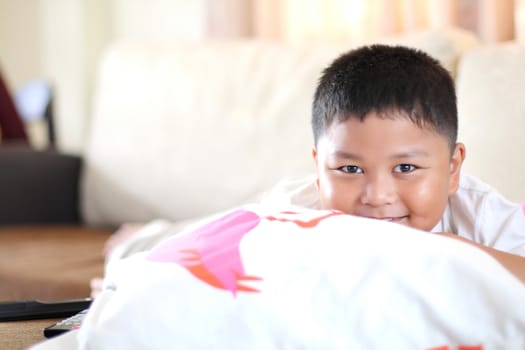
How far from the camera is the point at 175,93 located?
7.41ft

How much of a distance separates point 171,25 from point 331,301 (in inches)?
104

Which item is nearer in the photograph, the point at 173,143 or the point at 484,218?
the point at 484,218

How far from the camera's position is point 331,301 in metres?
0.79

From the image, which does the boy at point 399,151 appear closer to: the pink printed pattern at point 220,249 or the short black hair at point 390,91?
the short black hair at point 390,91

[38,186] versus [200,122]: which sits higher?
[200,122]

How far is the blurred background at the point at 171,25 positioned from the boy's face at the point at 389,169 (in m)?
0.94

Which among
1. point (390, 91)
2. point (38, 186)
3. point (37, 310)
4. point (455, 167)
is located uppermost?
point (390, 91)

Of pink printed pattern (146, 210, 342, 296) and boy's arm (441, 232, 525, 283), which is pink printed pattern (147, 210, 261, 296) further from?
boy's arm (441, 232, 525, 283)

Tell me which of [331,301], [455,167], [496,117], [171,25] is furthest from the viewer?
[171,25]

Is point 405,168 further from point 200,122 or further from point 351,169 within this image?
point 200,122

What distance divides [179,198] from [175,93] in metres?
0.32

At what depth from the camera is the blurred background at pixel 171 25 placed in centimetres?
217

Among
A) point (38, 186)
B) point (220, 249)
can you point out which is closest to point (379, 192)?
point (220, 249)

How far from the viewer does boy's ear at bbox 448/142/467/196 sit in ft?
3.92
